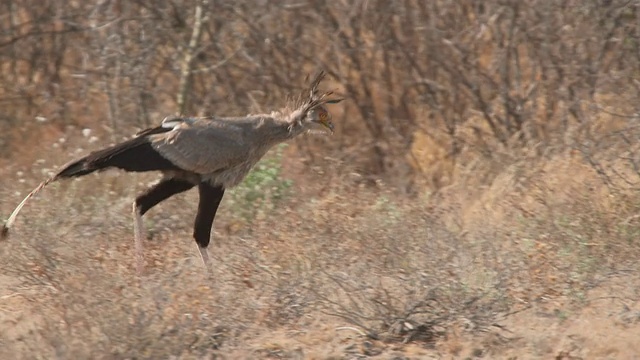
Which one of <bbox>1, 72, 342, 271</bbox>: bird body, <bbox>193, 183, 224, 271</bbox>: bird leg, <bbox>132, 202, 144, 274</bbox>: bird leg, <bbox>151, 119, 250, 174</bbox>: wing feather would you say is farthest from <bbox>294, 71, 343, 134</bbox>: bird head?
<bbox>132, 202, 144, 274</bbox>: bird leg

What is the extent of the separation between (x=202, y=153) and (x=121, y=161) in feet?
1.59

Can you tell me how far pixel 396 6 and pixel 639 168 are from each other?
14.3ft

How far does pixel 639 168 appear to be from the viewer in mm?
7898

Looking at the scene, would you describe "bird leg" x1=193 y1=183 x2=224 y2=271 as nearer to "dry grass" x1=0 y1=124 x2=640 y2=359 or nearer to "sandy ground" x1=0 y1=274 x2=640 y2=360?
"dry grass" x1=0 y1=124 x2=640 y2=359

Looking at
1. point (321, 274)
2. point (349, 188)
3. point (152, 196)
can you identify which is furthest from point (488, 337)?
point (349, 188)

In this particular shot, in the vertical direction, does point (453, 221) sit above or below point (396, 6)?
below

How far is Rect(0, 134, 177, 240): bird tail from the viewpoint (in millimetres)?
7180

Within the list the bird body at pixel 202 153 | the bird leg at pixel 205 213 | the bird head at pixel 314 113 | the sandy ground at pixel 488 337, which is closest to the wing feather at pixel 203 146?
the bird body at pixel 202 153

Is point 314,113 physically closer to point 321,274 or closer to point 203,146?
point 203,146

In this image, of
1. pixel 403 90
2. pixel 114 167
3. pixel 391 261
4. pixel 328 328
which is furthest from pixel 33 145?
pixel 328 328

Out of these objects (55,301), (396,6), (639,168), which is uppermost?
(396,6)

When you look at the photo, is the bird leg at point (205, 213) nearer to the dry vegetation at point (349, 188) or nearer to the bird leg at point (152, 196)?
the bird leg at point (152, 196)

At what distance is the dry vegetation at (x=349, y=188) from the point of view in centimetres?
592

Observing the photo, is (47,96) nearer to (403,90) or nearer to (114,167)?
(403,90)
